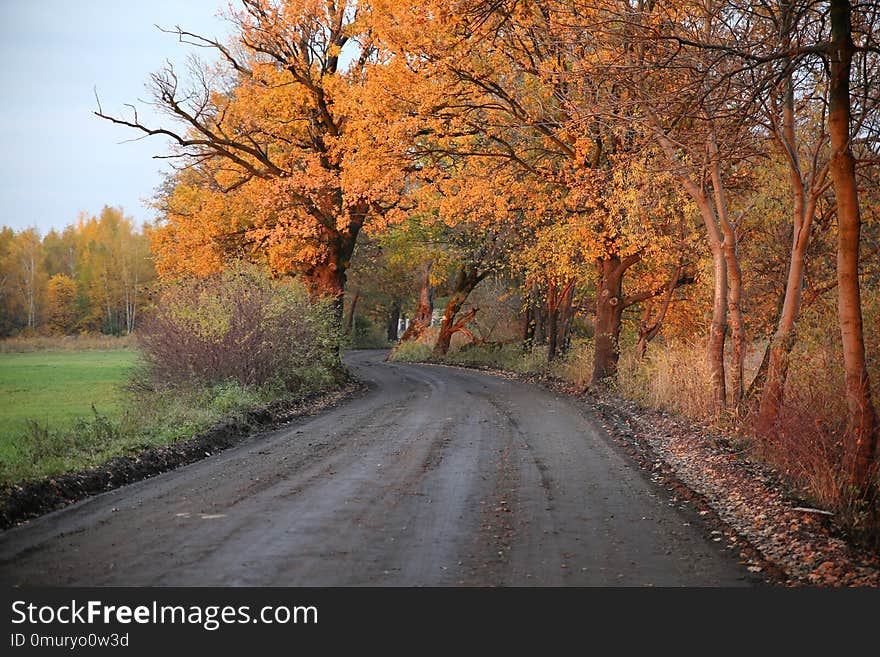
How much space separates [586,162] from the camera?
20.8 meters

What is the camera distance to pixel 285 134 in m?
26.4

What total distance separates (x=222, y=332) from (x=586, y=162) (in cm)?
1034

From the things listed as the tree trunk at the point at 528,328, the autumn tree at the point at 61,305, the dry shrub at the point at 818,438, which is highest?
the autumn tree at the point at 61,305

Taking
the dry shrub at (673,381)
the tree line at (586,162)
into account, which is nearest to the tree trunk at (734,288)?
the tree line at (586,162)

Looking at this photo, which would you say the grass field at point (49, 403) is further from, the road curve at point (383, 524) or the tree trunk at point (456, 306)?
the tree trunk at point (456, 306)

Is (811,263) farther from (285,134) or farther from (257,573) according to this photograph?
(285,134)

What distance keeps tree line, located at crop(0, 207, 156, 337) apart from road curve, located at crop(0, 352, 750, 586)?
46303mm

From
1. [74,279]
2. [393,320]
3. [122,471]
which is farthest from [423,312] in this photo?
[74,279]

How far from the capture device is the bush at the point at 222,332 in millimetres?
17062

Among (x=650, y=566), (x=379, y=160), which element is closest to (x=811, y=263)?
(x=379, y=160)

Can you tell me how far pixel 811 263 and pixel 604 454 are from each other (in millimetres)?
8139

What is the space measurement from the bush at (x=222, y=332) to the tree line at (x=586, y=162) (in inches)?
211

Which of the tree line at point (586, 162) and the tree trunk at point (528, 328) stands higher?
the tree line at point (586, 162)

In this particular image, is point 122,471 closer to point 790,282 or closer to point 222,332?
point 222,332
